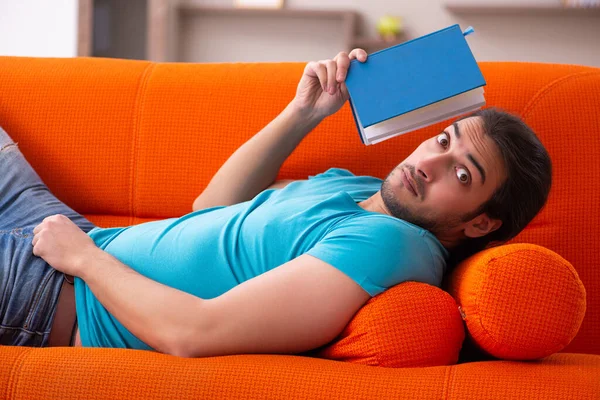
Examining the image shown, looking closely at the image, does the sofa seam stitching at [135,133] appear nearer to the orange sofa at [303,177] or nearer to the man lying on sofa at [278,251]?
the orange sofa at [303,177]

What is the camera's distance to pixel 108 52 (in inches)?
164

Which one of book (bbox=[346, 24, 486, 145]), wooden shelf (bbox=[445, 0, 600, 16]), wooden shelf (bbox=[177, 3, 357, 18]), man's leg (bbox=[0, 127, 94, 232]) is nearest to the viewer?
book (bbox=[346, 24, 486, 145])

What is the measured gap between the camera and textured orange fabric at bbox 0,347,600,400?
990mm

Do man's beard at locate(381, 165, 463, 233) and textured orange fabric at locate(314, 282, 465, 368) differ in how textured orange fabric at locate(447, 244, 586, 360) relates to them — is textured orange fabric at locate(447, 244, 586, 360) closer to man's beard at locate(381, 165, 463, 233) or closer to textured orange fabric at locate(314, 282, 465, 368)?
textured orange fabric at locate(314, 282, 465, 368)

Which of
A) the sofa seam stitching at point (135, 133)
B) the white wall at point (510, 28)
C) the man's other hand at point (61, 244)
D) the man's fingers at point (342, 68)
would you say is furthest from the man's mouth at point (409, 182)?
the white wall at point (510, 28)

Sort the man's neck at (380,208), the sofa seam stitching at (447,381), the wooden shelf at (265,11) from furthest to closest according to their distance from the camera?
the wooden shelf at (265,11) → the man's neck at (380,208) → the sofa seam stitching at (447,381)

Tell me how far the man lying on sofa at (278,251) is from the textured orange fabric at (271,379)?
74 mm

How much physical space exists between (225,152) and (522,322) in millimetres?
885

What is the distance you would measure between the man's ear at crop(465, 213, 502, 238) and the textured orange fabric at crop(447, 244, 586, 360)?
252mm

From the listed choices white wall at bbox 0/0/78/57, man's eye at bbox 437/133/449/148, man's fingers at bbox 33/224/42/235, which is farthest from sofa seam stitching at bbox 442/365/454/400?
white wall at bbox 0/0/78/57

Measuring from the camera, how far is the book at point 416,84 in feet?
4.32

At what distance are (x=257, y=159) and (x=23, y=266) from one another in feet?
1.80

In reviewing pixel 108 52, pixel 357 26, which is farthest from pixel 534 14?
pixel 108 52

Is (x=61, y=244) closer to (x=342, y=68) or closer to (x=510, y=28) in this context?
(x=342, y=68)
